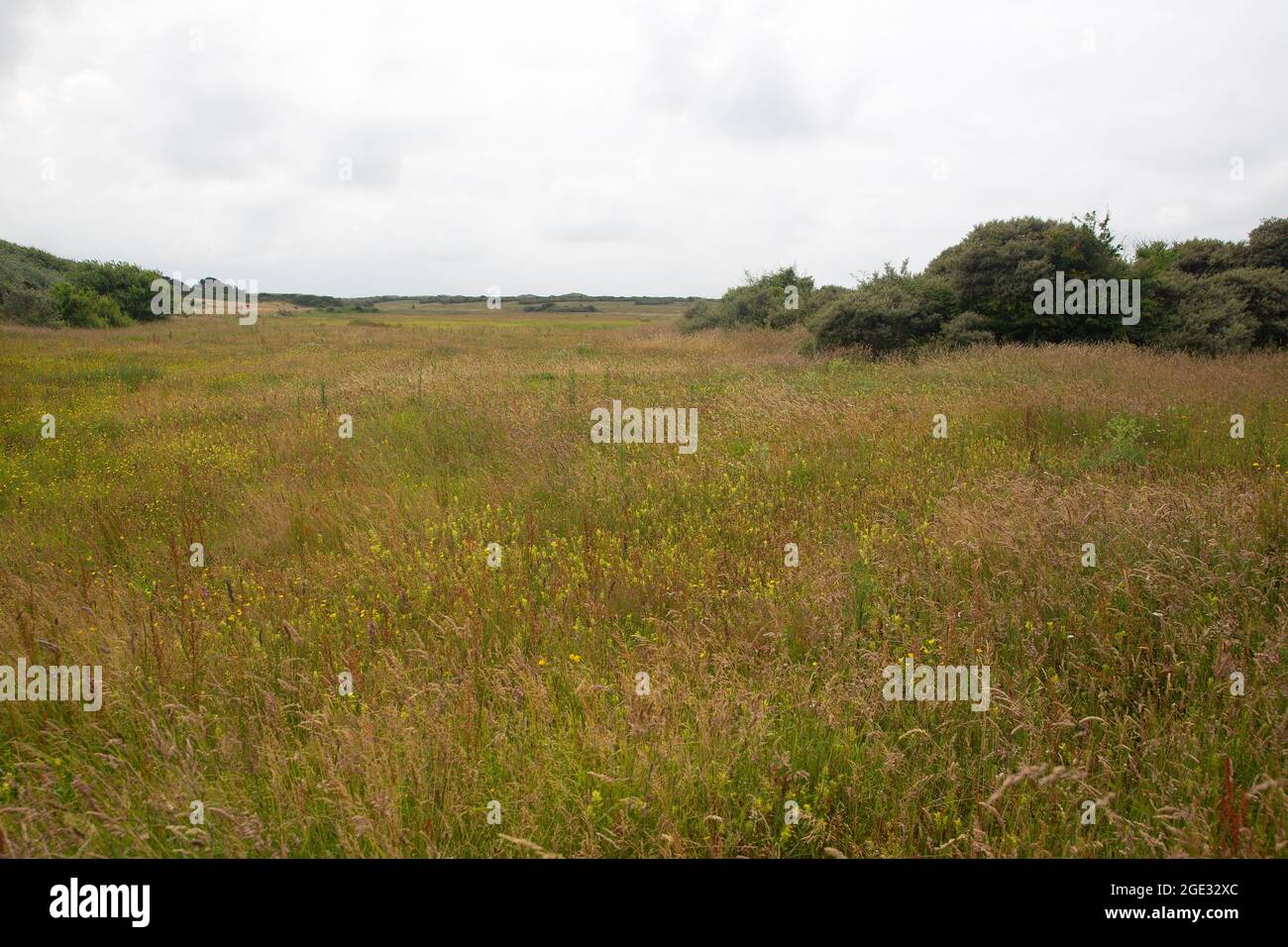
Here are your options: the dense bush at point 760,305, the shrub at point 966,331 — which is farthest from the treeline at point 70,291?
the shrub at point 966,331

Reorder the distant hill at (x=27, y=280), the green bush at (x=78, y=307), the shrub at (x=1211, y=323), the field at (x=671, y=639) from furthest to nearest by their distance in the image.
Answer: the green bush at (x=78, y=307)
the distant hill at (x=27, y=280)
the shrub at (x=1211, y=323)
the field at (x=671, y=639)

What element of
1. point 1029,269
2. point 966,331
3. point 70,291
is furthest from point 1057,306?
point 70,291

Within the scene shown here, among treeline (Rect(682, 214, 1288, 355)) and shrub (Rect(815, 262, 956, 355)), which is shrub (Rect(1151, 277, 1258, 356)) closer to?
treeline (Rect(682, 214, 1288, 355))

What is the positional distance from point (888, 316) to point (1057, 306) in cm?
396

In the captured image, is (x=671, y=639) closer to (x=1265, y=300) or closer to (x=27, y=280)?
(x=1265, y=300)

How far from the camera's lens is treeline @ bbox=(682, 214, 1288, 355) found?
15.3 metres

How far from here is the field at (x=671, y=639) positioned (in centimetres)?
243

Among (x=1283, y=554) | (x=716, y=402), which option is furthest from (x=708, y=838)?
(x=716, y=402)

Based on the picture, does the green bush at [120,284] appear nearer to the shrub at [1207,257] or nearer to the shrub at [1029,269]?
the shrub at [1029,269]

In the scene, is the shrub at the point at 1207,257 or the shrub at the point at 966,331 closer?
the shrub at the point at 966,331

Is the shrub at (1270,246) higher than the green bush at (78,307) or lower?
lower

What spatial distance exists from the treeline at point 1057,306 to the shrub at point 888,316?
3 cm

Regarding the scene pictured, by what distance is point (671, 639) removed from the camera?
3.79 metres
